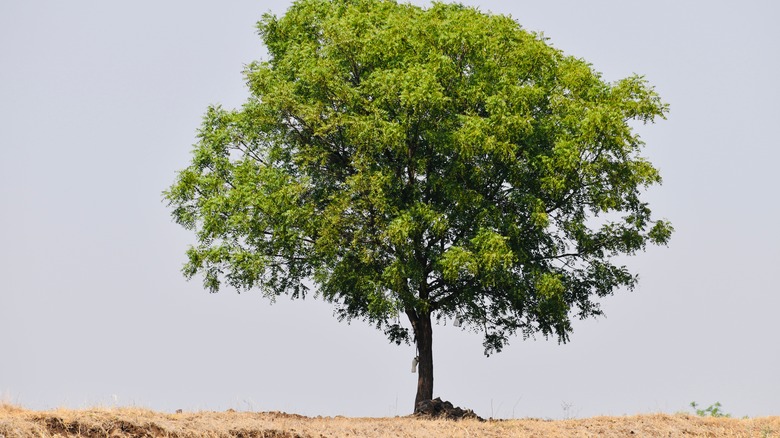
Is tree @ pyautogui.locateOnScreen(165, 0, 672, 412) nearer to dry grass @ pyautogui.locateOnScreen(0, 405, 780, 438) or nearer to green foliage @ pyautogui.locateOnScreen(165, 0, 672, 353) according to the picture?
green foliage @ pyautogui.locateOnScreen(165, 0, 672, 353)

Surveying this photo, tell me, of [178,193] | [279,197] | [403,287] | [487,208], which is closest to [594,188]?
[487,208]

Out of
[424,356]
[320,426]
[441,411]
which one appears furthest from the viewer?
[424,356]

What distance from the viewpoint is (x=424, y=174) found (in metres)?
29.0

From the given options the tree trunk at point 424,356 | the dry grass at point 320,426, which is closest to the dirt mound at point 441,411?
the tree trunk at point 424,356

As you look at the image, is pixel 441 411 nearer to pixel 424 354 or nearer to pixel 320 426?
pixel 424 354

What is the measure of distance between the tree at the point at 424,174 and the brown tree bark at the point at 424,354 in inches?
2.4

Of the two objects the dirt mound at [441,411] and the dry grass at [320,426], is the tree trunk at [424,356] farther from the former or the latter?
the dry grass at [320,426]

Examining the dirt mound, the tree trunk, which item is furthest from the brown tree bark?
the dirt mound

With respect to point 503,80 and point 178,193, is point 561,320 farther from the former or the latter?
point 178,193

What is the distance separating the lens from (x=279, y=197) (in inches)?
1082

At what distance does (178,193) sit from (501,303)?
35.7ft

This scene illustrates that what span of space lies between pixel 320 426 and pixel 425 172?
364 inches

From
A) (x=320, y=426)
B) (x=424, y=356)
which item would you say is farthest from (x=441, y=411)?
(x=320, y=426)

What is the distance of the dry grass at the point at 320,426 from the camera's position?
18844 mm
